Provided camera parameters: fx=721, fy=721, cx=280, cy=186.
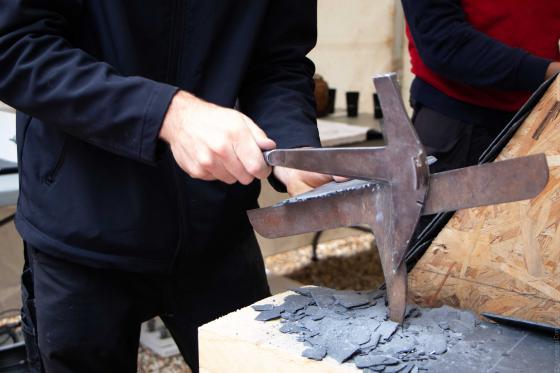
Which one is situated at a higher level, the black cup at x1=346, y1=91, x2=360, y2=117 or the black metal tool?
the black metal tool

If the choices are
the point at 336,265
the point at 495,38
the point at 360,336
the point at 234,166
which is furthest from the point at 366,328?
the point at 336,265

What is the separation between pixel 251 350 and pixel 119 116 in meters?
0.41

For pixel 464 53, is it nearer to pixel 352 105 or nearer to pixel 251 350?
pixel 251 350

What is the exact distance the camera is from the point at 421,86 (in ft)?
7.12

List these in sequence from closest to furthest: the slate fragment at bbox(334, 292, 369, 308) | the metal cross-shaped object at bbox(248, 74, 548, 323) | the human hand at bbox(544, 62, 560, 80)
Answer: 1. the metal cross-shaped object at bbox(248, 74, 548, 323)
2. the slate fragment at bbox(334, 292, 369, 308)
3. the human hand at bbox(544, 62, 560, 80)

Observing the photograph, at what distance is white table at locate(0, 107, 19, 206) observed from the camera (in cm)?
192

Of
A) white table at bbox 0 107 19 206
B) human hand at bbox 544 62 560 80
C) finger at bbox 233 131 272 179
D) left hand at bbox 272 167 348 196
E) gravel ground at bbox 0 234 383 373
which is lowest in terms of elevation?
gravel ground at bbox 0 234 383 373

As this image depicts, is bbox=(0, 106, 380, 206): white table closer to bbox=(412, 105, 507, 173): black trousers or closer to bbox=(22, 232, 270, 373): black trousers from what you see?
bbox=(22, 232, 270, 373): black trousers

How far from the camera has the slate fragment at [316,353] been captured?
1.00 meters

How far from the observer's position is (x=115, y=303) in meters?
1.35

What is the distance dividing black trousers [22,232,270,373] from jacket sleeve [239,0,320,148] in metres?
0.29

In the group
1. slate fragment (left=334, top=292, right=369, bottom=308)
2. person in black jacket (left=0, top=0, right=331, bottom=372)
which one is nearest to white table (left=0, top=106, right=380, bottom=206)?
person in black jacket (left=0, top=0, right=331, bottom=372)

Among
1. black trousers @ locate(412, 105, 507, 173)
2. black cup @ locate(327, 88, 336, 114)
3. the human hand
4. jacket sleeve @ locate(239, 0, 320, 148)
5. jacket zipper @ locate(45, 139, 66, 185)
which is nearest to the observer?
jacket zipper @ locate(45, 139, 66, 185)

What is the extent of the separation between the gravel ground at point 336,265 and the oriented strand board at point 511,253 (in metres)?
2.47
